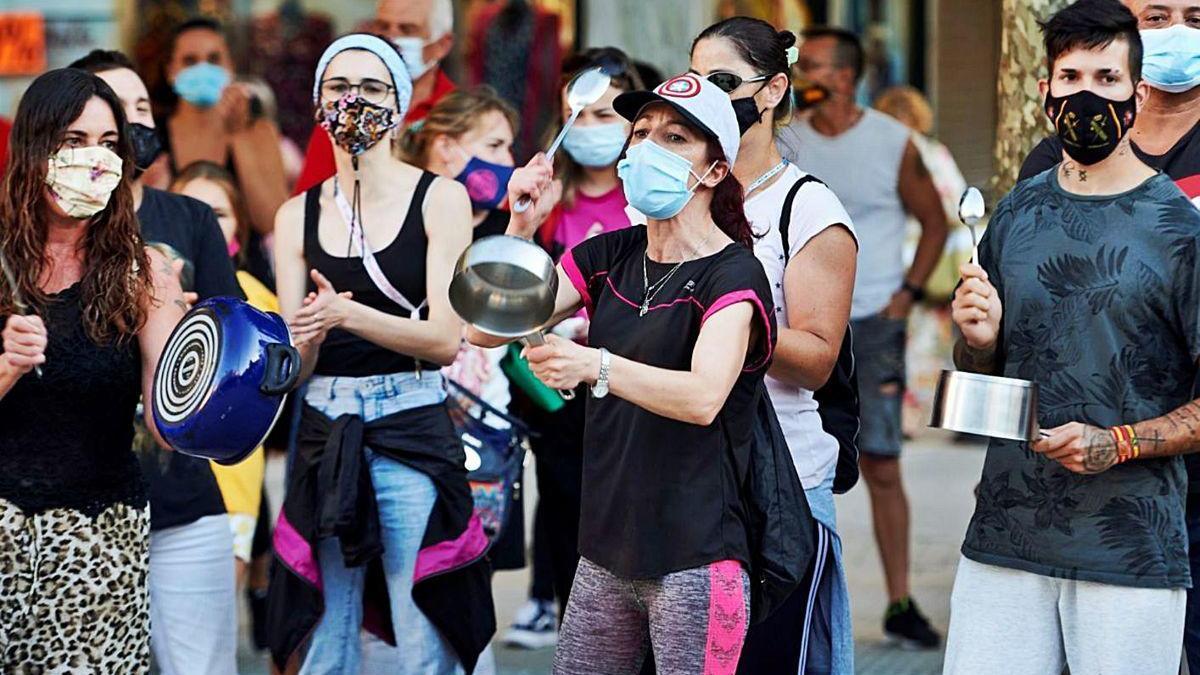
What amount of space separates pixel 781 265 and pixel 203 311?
4.12ft

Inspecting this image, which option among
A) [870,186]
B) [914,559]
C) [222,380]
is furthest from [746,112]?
[914,559]

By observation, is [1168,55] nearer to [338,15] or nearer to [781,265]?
[781,265]

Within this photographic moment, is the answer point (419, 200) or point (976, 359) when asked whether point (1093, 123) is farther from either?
point (419, 200)

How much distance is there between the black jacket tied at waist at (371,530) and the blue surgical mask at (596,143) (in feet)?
4.98

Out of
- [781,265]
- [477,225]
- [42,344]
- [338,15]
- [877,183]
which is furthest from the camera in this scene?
[338,15]

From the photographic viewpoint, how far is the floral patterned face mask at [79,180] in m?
4.19

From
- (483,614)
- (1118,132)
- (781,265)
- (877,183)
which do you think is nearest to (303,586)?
(483,614)

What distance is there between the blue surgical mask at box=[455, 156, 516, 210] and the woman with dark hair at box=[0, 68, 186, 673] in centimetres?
192

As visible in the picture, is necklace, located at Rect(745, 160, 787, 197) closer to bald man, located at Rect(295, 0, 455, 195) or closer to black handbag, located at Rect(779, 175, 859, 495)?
black handbag, located at Rect(779, 175, 859, 495)

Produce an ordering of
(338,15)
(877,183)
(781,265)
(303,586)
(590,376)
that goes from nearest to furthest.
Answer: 1. (590,376)
2. (781,265)
3. (303,586)
4. (877,183)
5. (338,15)

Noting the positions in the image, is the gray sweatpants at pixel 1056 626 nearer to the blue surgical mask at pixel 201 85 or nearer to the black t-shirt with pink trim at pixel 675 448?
the black t-shirt with pink trim at pixel 675 448

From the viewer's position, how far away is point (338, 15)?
10758 mm

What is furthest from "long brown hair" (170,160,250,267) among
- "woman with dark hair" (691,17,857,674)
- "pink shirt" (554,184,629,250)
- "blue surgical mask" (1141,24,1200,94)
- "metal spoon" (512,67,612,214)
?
"blue surgical mask" (1141,24,1200,94)

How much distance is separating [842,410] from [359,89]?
1.54m
